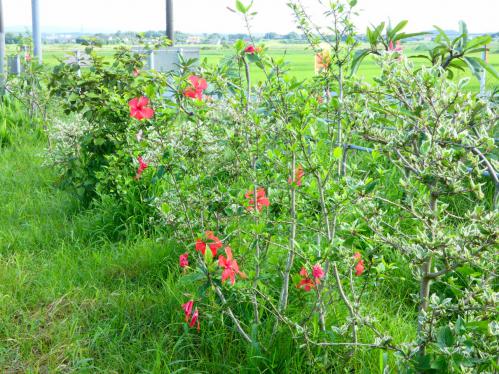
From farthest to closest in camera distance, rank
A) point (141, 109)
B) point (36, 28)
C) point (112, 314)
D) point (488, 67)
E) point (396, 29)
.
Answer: point (36, 28), point (112, 314), point (141, 109), point (396, 29), point (488, 67)

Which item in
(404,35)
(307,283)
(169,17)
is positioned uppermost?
(169,17)

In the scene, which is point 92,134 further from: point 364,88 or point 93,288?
point 364,88

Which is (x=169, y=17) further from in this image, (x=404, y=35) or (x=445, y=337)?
(x=445, y=337)

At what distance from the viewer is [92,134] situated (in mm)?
4516

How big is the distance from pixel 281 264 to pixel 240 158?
0.47 metres

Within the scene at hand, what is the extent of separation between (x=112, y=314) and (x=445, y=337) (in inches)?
69.4

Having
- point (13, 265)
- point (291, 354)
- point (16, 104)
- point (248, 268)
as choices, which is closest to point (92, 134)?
point (13, 265)

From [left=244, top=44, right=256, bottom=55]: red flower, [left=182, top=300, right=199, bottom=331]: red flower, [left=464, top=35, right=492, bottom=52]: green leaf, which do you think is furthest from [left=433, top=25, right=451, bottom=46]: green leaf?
[left=182, top=300, right=199, bottom=331]: red flower

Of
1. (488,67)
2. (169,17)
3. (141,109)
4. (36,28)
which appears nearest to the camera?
(488,67)

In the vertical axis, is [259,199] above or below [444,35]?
below

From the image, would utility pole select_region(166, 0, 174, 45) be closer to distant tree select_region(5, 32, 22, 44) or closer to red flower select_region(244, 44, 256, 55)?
distant tree select_region(5, 32, 22, 44)

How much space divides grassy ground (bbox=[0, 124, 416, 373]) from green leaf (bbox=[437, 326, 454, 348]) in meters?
0.60

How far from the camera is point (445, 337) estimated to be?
1703 millimetres

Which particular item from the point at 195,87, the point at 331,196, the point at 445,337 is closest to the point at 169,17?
the point at 195,87
